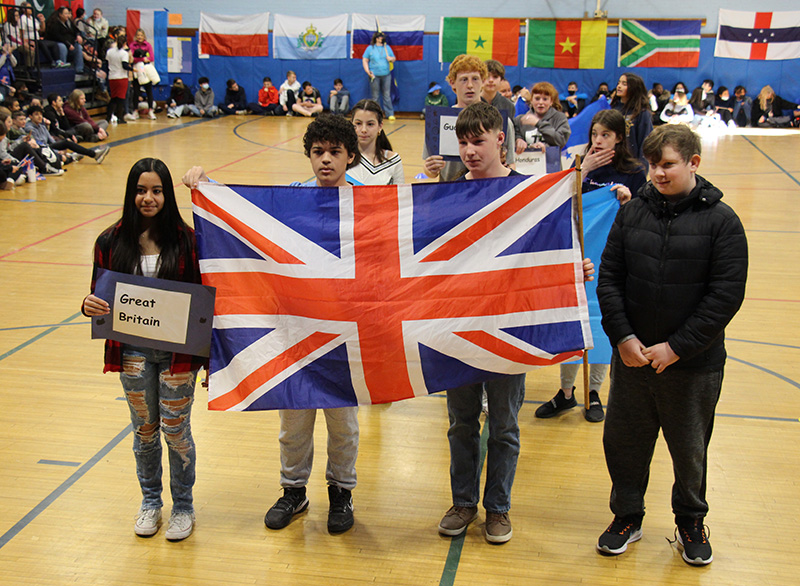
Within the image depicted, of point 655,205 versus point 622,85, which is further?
point 622,85

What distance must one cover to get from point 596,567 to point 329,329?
4.52ft

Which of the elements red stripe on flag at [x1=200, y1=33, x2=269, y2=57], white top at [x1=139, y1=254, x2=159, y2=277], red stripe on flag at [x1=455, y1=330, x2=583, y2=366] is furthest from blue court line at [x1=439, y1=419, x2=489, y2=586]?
red stripe on flag at [x1=200, y1=33, x2=269, y2=57]

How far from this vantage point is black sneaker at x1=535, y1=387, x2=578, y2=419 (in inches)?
167

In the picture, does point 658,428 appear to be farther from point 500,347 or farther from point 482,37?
point 482,37

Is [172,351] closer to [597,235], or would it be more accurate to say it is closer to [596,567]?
[596,567]

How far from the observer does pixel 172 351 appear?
9.51ft

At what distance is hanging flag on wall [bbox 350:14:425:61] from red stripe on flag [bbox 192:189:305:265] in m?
17.6

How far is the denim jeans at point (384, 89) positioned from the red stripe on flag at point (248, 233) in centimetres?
1665

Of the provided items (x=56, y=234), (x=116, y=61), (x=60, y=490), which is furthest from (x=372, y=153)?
(x=116, y=61)

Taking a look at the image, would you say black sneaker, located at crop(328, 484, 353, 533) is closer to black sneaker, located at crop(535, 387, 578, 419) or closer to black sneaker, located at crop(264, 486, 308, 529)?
black sneaker, located at crop(264, 486, 308, 529)

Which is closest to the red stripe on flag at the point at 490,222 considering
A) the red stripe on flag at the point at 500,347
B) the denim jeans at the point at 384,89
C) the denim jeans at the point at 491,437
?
the red stripe on flag at the point at 500,347

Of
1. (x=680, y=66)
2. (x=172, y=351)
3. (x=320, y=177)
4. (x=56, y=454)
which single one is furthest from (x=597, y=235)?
(x=680, y=66)

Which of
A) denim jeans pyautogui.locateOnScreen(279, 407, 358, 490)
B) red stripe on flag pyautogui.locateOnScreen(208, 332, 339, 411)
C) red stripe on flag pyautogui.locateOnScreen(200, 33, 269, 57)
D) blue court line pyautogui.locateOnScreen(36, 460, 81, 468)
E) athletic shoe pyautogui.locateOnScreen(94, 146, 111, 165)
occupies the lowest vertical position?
blue court line pyautogui.locateOnScreen(36, 460, 81, 468)

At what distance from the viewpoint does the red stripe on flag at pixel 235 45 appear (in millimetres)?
20109
